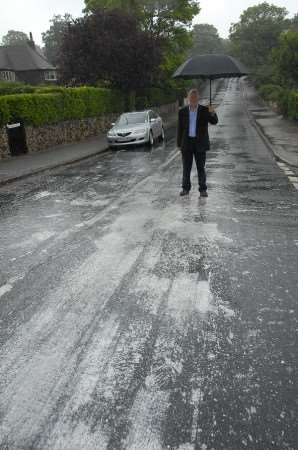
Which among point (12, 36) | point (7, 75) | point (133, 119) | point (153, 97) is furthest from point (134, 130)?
point (12, 36)

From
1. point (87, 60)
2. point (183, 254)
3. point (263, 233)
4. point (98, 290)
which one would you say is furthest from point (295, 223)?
point (87, 60)

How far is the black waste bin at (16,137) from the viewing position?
1488cm

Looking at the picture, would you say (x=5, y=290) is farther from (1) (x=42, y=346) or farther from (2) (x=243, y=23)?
(2) (x=243, y=23)

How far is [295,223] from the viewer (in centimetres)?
614

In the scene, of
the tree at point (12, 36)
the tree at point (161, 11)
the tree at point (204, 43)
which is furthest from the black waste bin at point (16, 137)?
the tree at point (12, 36)

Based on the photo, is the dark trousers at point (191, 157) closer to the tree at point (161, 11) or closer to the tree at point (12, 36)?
the tree at point (161, 11)

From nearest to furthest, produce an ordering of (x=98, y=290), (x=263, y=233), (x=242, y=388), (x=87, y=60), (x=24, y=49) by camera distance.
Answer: (x=242, y=388) < (x=98, y=290) < (x=263, y=233) < (x=87, y=60) < (x=24, y=49)

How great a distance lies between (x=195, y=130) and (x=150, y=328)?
5.02 m

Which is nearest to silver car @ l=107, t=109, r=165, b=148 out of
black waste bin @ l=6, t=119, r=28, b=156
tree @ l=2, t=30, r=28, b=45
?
black waste bin @ l=6, t=119, r=28, b=156

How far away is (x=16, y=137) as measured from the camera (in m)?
15.2

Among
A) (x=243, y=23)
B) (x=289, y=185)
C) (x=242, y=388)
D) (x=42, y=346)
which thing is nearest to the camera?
(x=242, y=388)

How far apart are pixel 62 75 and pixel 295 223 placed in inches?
934

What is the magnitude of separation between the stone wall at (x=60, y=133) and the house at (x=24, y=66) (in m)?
37.1

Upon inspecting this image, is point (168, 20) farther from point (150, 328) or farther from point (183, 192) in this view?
point (150, 328)
